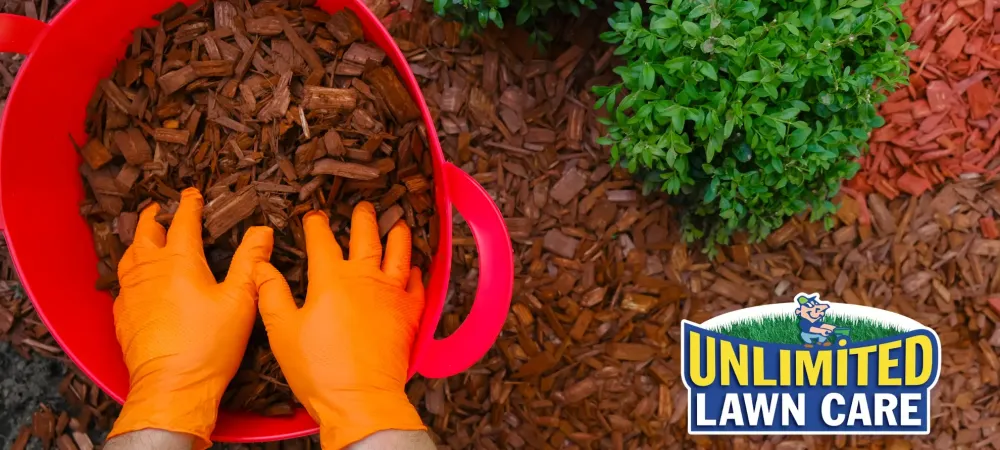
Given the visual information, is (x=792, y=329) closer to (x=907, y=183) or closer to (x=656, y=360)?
(x=656, y=360)

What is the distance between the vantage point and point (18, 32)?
1440 millimetres

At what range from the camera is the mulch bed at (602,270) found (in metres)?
1.86

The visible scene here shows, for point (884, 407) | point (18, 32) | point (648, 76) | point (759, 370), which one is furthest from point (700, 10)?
point (18, 32)

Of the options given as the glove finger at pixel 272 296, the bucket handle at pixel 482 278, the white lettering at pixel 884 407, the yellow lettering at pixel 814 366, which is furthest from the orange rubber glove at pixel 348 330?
the white lettering at pixel 884 407

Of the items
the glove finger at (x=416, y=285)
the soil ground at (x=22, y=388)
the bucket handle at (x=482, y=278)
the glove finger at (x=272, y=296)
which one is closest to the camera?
the bucket handle at (x=482, y=278)

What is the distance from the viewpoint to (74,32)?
5.03 ft

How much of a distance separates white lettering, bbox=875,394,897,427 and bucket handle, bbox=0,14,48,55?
2215 millimetres

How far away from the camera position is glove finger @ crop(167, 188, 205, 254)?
151 centimetres

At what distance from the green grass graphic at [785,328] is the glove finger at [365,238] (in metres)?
0.98

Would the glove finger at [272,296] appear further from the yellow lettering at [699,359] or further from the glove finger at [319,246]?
the yellow lettering at [699,359]

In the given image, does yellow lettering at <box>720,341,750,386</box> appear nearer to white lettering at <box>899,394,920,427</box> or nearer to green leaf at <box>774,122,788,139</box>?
white lettering at <box>899,394,920,427</box>

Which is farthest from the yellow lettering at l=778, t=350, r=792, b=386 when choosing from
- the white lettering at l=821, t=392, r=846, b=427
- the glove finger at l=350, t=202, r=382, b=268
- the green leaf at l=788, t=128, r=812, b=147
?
the glove finger at l=350, t=202, r=382, b=268

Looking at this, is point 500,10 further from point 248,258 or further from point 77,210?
point 77,210

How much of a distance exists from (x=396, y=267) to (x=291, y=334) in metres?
0.26
